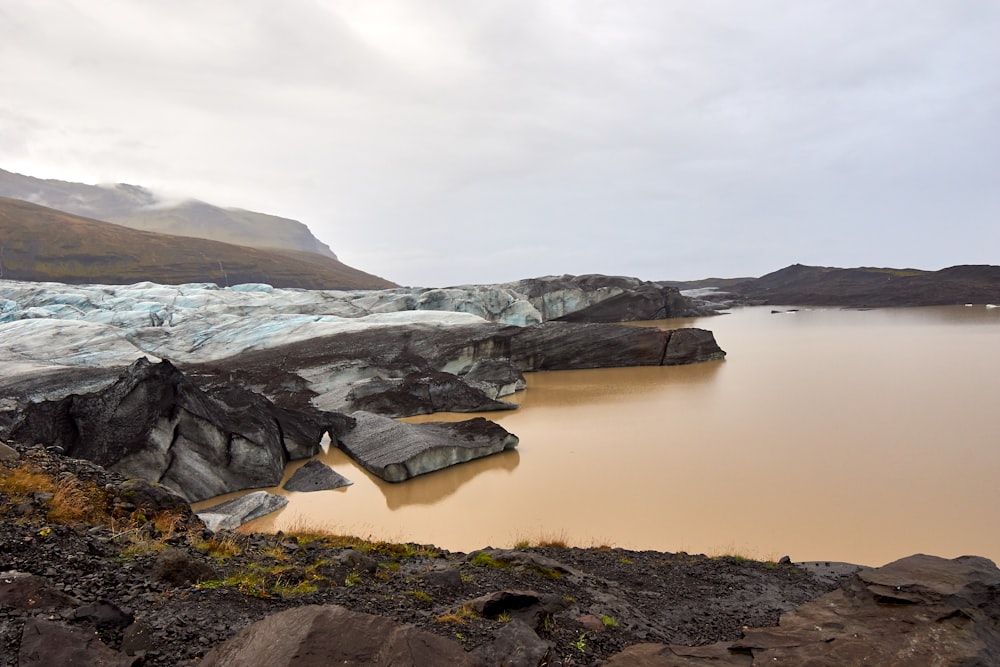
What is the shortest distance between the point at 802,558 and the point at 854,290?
111136mm

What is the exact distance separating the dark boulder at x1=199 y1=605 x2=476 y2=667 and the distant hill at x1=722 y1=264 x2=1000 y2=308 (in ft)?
348

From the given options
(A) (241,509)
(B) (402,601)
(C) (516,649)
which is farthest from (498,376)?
(C) (516,649)

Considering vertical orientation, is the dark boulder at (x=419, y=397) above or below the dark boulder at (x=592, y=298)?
below

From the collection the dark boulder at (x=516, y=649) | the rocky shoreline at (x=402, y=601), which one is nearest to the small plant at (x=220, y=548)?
the rocky shoreline at (x=402, y=601)

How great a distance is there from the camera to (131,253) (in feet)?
317

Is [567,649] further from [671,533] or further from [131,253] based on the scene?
[131,253]

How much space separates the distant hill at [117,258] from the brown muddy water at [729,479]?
92.6m

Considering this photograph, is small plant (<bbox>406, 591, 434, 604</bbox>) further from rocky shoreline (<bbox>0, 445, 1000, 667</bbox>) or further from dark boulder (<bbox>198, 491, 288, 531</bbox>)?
dark boulder (<bbox>198, 491, 288, 531</bbox>)

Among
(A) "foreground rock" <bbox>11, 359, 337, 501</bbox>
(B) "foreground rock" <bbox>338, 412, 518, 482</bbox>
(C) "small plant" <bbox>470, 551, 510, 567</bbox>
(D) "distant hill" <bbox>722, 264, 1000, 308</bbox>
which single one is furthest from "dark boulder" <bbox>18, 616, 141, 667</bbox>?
(D) "distant hill" <bbox>722, 264, 1000, 308</bbox>

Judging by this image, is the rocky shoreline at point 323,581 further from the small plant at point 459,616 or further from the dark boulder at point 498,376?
the dark boulder at point 498,376

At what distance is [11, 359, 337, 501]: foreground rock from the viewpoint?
1373cm

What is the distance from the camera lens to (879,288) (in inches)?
3743

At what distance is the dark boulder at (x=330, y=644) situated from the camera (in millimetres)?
4152

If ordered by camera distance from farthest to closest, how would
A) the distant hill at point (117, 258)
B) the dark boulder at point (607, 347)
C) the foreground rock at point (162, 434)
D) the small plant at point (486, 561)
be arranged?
1. the distant hill at point (117, 258)
2. the dark boulder at point (607, 347)
3. the foreground rock at point (162, 434)
4. the small plant at point (486, 561)
